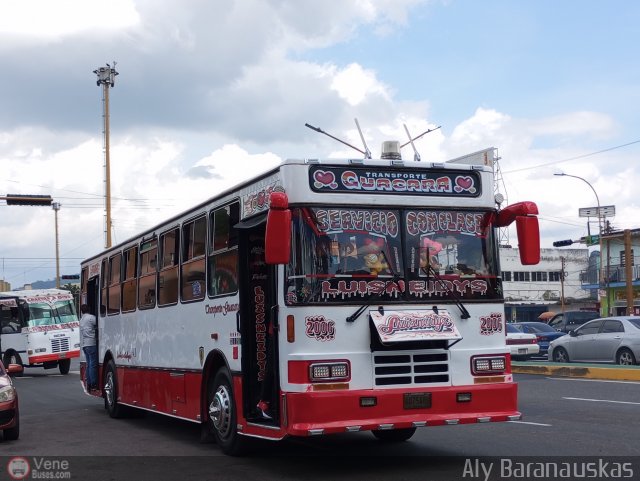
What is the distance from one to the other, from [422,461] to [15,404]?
19.5 ft

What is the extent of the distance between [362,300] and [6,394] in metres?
5.92

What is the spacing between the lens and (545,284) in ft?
291

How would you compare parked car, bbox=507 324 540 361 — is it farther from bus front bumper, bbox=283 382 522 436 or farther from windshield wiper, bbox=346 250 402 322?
windshield wiper, bbox=346 250 402 322

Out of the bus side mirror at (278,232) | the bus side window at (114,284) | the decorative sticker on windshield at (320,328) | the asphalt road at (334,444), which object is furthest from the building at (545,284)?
the bus side mirror at (278,232)

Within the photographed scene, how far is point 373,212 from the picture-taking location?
9.16m

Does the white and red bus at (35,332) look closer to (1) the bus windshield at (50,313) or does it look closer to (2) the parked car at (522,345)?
(1) the bus windshield at (50,313)

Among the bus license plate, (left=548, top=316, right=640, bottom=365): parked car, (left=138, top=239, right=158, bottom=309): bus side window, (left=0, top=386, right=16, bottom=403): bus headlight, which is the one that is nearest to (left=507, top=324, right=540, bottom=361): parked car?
(left=548, top=316, right=640, bottom=365): parked car

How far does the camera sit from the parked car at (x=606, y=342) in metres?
23.8

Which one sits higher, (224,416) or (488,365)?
(488,365)

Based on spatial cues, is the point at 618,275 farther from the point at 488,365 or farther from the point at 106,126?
the point at 488,365

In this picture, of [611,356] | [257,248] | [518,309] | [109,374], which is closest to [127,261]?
[109,374]

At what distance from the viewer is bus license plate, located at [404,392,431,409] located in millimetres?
8867

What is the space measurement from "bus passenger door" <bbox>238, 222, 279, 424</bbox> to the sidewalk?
12309 mm

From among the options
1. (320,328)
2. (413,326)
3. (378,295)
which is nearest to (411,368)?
(413,326)
